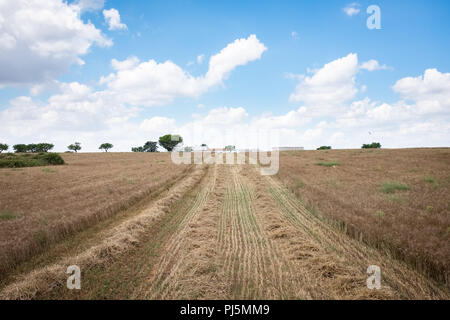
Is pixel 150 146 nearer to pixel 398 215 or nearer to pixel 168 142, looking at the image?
pixel 168 142

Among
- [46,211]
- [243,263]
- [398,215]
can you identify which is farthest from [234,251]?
[46,211]

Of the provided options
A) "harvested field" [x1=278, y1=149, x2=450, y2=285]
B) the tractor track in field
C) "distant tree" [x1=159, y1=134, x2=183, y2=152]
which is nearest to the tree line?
"distant tree" [x1=159, y1=134, x2=183, y2=152]

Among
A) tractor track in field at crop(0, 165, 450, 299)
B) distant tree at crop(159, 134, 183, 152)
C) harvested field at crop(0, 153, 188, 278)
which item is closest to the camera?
tractor track in field at crop(0, 165, 450, 299)

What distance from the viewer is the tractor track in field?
4254 millimetres

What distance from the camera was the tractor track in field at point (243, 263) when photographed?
4.25m

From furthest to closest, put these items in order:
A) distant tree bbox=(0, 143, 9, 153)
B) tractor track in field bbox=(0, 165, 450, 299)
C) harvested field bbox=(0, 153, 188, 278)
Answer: distant tree bbox=(0, 143, 9, 153)
harvested field bbox=(0, 153, 188, 278)
tractor track in field bbox=(0, 165, 450, 299)

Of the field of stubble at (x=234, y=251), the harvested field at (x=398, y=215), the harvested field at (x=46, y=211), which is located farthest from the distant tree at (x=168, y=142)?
the harvested field at (x=398, y=215)

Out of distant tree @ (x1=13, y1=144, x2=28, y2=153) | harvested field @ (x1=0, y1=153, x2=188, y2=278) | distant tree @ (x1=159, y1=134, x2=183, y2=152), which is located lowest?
harvested field @ (x1=0, y1=153, x2=188, y2=278)

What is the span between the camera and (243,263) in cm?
536

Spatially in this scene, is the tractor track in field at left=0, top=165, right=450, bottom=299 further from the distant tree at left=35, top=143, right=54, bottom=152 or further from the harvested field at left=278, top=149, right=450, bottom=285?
the distant tree at left=35, top=143, right=54, bottom=152

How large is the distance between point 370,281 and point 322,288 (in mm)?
1071
